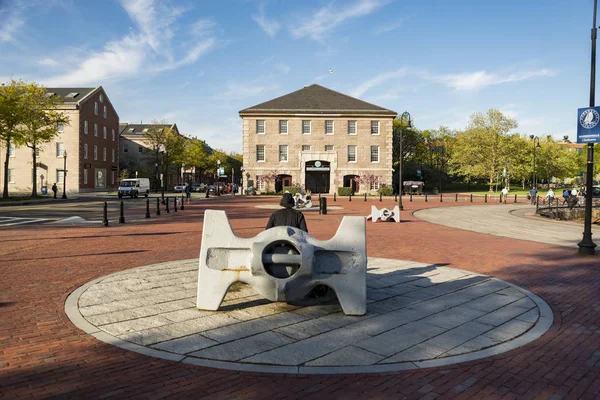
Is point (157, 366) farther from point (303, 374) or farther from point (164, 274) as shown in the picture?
point (164, 274)

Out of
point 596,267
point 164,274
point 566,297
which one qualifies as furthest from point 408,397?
point 596,267

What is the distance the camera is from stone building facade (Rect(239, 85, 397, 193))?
190 feet

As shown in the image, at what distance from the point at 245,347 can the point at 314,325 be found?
3.60 feet

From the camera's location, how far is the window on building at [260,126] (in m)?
58.0

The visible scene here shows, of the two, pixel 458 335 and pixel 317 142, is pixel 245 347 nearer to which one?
pixel 458 335

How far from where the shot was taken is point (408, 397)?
379cm

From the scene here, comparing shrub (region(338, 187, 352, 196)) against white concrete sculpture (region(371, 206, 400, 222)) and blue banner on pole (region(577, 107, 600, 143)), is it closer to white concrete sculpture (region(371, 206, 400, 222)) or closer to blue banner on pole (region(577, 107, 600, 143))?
white concrete sculpture (region(371, 206, 400, 222))

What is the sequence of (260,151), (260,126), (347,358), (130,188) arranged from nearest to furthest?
(347,358)
(130,188)
(260,126)
(260,151)

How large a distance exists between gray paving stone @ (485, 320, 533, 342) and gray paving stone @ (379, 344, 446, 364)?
908mm

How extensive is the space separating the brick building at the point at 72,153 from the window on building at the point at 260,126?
22.0m

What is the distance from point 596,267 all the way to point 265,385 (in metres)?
9.18

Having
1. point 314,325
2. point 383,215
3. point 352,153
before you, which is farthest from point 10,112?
point 352,153

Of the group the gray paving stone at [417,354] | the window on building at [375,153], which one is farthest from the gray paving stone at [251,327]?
the window on building at [375,153]

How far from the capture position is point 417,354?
470 centimetres
